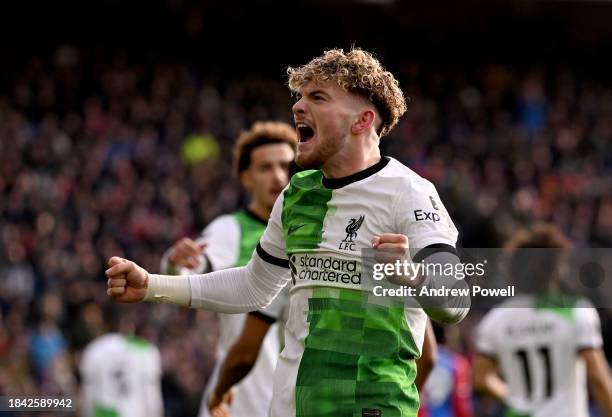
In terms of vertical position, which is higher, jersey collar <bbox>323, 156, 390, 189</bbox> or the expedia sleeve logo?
jersey collar <bbox>323, 156, 390, 189</bbox>

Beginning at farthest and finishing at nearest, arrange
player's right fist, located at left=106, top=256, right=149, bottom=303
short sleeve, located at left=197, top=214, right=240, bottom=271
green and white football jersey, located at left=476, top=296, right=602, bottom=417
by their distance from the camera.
→ green and white football jersey, located at left=476, top=296, right=602, bottom=417 < short sleeve, located at left=197, top=214, right=240, bottom=271 < player's right fist, located at left=106, top=256, right=149, bottom=303

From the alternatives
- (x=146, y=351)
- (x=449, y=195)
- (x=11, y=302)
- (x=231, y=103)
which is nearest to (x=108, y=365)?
(x=146, y=351)

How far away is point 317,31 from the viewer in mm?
24938

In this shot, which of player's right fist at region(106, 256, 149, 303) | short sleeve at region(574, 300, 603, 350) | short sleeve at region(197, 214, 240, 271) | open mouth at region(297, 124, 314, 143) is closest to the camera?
player's right fist at region(106, 256, 149, 303)

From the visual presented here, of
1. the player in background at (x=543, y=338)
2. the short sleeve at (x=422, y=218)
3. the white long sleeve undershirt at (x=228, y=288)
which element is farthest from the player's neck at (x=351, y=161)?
the player in background at (x=543, y=338)

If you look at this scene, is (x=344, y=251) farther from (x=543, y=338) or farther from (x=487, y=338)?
(x=487, y=338)

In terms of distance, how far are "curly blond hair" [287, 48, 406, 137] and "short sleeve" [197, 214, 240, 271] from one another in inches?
81.7

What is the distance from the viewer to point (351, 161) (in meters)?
4.81

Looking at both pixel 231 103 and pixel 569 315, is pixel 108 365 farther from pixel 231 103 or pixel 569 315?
pixel 231 103

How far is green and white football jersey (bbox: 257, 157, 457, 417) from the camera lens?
177 inches

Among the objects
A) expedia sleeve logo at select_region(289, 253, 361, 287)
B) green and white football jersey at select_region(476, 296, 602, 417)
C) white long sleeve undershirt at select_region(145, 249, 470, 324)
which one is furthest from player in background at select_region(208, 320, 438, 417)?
green and white football jersey at select_region(476, 296, 602, 417)

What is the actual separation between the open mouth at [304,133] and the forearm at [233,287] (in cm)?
54

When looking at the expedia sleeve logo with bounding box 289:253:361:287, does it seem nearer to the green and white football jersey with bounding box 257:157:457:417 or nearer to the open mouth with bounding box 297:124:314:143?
the green and white football jersey with bounding box 257:157:457:417

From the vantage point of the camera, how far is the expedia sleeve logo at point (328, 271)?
181 inches
